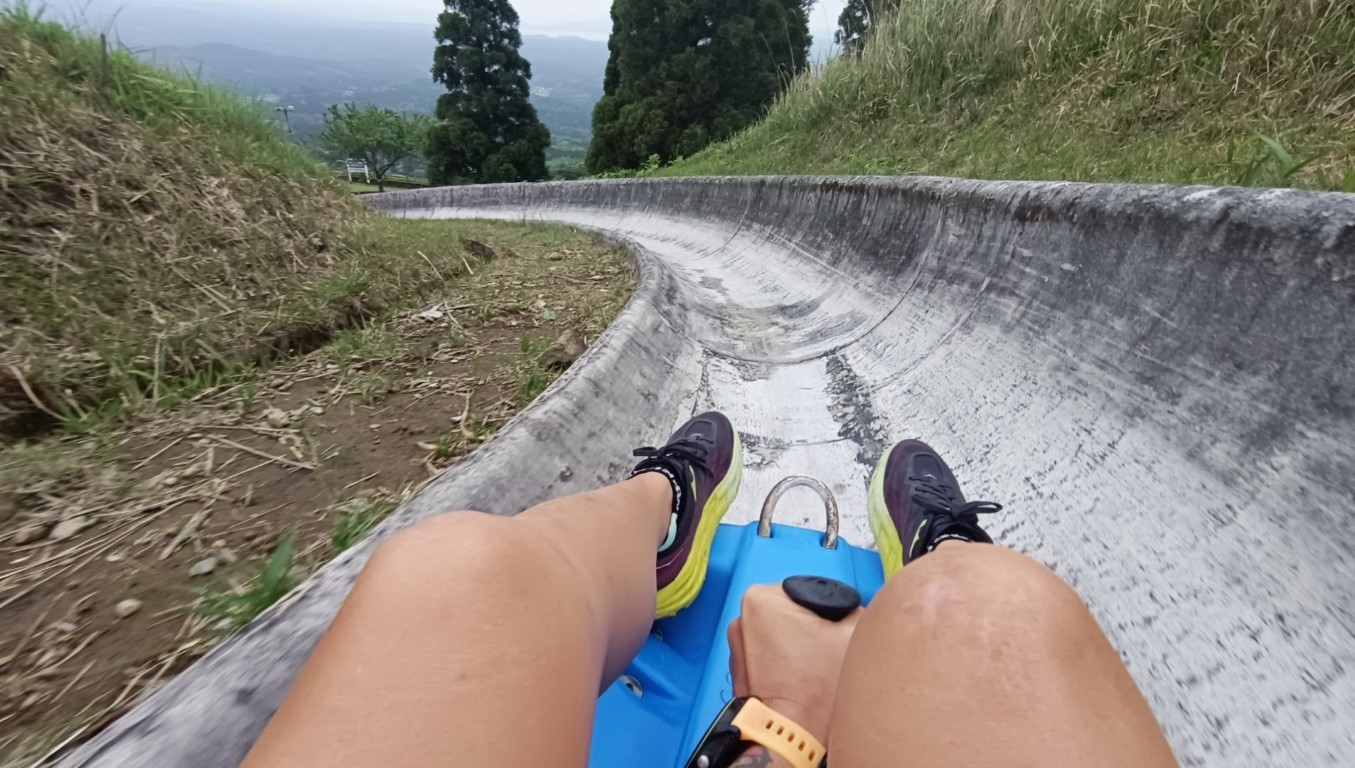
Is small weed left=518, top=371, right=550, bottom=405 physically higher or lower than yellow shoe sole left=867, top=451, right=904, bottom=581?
lower

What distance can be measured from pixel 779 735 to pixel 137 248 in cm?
271

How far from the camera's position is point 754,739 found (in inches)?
31.4

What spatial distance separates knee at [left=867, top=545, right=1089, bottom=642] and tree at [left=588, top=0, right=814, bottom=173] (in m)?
18.3

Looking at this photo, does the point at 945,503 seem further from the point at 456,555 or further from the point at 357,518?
the point at 357,518

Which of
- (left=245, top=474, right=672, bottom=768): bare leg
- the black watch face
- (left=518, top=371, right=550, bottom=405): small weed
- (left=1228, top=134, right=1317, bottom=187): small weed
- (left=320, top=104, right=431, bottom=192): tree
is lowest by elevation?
(left=320, top=104, right=431, bottom=192): tree

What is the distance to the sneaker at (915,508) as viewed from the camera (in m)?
1.12

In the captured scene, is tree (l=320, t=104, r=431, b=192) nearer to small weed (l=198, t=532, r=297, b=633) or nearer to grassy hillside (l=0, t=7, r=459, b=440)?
grassy hillside (l=0, t=7, r=459, b=440)

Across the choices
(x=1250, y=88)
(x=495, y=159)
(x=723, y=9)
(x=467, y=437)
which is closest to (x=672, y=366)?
(x=467, y=437)

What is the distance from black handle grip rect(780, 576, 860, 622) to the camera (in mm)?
1005

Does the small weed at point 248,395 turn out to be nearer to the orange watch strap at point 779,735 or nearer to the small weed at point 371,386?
the small weed at point 371,386

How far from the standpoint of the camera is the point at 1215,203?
3.66 ft

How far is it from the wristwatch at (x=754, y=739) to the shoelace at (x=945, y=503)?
490 millimetres

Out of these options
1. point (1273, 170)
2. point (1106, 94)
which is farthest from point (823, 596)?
point (1106, 94)

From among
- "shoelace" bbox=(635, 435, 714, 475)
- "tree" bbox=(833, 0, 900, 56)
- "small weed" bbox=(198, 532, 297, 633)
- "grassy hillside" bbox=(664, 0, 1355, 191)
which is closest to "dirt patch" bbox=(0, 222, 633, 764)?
"small weed" bbox=(198, 532, 297, 633)
